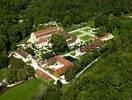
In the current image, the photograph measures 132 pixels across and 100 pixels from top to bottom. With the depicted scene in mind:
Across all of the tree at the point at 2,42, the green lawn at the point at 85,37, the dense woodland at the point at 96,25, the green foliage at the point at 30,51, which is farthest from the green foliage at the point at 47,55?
the green lawn at the point at 85,37

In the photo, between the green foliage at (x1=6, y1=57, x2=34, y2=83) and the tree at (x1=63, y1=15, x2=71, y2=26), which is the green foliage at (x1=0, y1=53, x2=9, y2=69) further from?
the tree at (x1=63, y1=15, x2=71, y2=26)

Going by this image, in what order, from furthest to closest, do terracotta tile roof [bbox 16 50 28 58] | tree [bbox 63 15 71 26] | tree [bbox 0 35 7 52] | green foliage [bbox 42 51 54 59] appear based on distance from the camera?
tree [bbox 63 15 71 26], tree [bbox 0 35 7 52], terracotta tile roof [bbox 16 50 28 58], green foliage [bbox 42 51 54 59]

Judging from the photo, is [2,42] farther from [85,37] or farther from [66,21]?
[66,21]

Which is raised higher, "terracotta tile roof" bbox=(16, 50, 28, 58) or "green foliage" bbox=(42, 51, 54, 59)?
"terracotta tile roof" bbox=(16, 50, 28, 58)

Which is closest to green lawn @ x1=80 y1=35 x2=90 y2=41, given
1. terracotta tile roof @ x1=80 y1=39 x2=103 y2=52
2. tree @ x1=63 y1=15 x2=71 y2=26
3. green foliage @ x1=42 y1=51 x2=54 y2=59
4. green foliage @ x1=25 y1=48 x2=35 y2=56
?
terracotta tile roof @ x1=80 y1=39 x2=103 y2=52

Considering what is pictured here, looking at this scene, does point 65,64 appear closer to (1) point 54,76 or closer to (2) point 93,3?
(1) point 54,76

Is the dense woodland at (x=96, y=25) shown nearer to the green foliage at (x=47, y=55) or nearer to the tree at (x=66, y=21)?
Result: the tree at (x=66, y=21)
